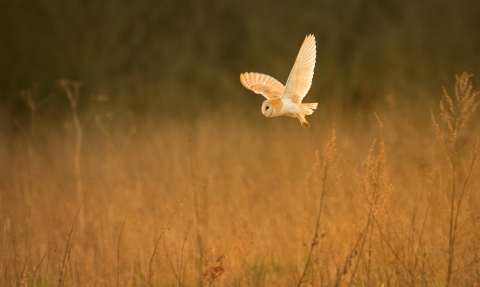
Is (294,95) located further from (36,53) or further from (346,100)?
(36,53)

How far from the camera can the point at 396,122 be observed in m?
5.24

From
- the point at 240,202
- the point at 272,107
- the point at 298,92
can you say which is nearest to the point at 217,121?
the point at 240,202

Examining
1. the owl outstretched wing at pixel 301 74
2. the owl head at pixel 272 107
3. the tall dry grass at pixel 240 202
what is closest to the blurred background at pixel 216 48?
the tall dry grass at pixel 240 202

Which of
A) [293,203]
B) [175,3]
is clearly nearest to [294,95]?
[293,203]

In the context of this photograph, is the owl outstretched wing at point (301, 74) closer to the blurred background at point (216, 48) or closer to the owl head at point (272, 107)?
the owl head at point (272, 107)

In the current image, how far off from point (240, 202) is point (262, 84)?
5.54 feet

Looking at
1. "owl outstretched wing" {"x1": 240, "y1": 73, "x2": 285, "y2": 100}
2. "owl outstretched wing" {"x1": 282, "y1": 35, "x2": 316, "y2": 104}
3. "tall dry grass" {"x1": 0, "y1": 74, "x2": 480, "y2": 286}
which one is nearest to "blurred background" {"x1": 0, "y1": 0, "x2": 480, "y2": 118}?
"tall dry grass" {"x1": 0, "y1": 74, "x2": 480, "y2": 286}

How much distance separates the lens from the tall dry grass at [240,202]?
246 centimetres

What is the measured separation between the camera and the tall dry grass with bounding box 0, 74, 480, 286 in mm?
2463

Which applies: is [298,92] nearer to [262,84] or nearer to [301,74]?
[301,74]

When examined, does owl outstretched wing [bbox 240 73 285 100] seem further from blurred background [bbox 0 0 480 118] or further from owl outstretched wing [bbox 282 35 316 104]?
blurred background [bbox 0 0 480 118]

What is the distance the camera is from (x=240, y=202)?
4355 millimetres

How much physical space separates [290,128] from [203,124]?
3.00 ft

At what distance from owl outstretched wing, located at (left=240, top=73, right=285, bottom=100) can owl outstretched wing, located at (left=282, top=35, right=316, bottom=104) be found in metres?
0.30
